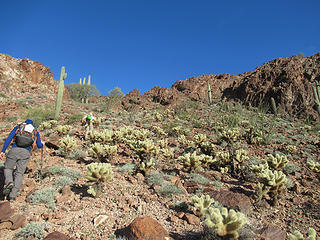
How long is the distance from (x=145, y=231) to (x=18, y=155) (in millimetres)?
3046

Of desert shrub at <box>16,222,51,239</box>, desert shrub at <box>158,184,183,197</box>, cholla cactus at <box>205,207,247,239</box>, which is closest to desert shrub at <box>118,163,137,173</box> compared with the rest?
desert shrub at <box>158,184,183,197</box>

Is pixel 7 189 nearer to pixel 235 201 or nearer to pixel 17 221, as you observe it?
pixel 17 221

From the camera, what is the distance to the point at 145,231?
2602mm

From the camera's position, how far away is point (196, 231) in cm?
300

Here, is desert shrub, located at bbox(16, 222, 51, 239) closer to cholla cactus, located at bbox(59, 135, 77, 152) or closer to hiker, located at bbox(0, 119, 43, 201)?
hiker, located at bbox(0, 119, 43, 201)

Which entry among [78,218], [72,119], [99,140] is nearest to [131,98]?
[72,119]

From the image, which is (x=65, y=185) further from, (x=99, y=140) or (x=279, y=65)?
(x=279, y=65)

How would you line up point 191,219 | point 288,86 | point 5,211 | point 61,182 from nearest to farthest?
point 5,211 < point 191,219 < point 61,182 < point 288,86

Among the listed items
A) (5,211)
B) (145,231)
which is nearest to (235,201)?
(145,231)

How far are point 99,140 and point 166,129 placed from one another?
454 centimetres

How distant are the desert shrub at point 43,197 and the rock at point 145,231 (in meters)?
1.61

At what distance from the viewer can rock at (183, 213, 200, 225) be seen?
10.5 feet

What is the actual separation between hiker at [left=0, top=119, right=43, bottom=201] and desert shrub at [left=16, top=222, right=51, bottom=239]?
1.08 metres

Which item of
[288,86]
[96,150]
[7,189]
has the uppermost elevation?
[288,86]
